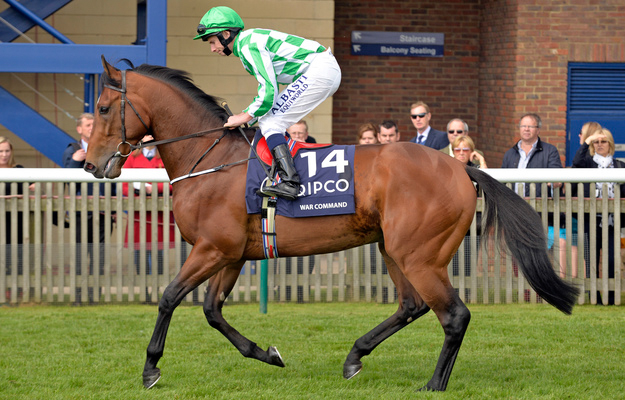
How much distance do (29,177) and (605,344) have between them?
193 inches

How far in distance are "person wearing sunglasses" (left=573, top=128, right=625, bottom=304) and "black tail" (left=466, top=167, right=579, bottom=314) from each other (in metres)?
2.61

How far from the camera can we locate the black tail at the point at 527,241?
513 centimetres

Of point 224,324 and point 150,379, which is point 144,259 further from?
point 150,379

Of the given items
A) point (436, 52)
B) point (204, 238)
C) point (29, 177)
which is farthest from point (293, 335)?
point (436, 52)

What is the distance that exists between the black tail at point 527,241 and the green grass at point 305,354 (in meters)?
0.53

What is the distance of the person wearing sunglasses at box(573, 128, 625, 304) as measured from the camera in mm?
7613

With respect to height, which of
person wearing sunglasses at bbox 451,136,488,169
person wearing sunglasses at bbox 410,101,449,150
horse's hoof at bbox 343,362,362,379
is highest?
person wearing sunglasses at bbox 410,101,449,150

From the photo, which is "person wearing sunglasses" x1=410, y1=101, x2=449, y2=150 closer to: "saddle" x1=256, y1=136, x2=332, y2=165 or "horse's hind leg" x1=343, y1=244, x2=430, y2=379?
"horse's hind leg" x1=343, y1=244, x2=430, y2=379

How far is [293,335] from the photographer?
6438 mm

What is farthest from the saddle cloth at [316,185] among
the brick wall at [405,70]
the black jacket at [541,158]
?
the brick wall at [405,70]

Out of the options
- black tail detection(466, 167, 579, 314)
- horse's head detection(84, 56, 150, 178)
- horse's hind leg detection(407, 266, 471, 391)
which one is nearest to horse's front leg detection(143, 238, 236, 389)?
horse's head detection(84, 56, 150, 178)

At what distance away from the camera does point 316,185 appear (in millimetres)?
5027

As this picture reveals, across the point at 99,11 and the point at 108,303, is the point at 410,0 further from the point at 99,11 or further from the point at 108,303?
the point at 108,303

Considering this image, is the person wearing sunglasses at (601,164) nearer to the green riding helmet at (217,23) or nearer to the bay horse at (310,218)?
the bay horse at (310,218)
